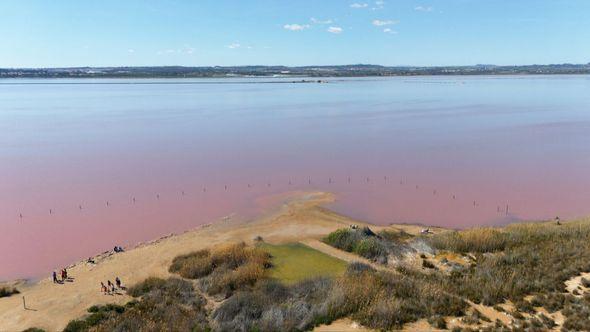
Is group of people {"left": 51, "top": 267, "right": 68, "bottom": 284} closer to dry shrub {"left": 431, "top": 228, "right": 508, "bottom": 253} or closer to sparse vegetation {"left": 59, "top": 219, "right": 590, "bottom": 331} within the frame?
sparse vegetation {"left": 59, "top": 219, "right": 590, "bottom": 331}

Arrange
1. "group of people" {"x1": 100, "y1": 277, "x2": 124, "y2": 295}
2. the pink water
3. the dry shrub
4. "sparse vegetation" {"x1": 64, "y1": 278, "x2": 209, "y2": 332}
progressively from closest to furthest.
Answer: "sparse vegetation" {"x1": 64, "y1": 278, "x2": 209, "y2": 332}
"group of people" {"x1": 100, "y1": 277, "x2": 124, "y2": 295}
the dry shrub
the pink water

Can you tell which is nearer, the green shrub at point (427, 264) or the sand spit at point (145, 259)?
the sand spit at point (145, 259)

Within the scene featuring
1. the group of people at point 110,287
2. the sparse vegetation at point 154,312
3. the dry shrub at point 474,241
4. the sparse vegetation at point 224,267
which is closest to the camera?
the sparse vegetation at point 154,312

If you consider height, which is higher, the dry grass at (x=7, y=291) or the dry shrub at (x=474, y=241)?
the dry shrub at (x=474, y=241)

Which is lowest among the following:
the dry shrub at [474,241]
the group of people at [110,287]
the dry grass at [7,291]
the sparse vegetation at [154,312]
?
the dry grass at [7,291]

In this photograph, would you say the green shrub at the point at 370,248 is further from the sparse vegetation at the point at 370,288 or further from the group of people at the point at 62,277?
the group of people at the point at 62,277

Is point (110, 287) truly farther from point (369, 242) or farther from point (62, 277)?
point (369, 242)

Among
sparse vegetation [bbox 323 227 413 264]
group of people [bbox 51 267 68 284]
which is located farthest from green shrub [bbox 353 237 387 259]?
group of people [bbox 51 267 68 284]

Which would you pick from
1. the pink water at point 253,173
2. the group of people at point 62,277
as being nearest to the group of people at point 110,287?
the group of people at point 62,277
